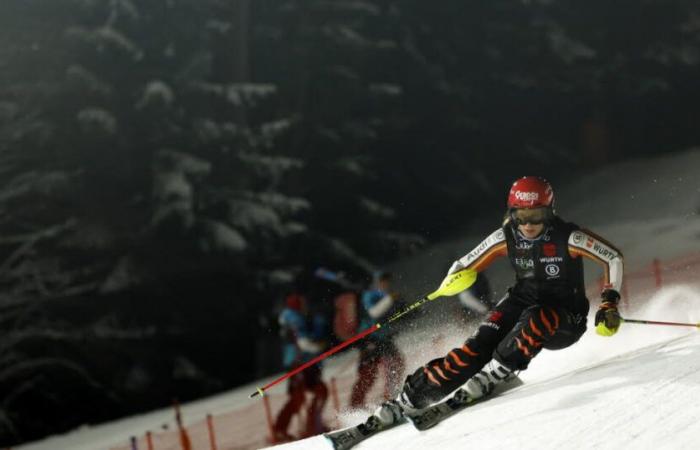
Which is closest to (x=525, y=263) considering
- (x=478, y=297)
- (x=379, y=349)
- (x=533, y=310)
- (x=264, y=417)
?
(x=533, y=310)

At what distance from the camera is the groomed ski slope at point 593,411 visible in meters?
2.59

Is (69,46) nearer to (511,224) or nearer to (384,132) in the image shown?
(384,132)

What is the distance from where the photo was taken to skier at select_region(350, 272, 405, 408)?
184 inches

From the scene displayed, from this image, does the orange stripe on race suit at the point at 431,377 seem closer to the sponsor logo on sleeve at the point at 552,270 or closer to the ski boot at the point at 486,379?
the ski boot at the point at 486,379

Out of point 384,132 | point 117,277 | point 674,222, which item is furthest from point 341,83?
point 674,222

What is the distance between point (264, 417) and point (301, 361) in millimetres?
1830

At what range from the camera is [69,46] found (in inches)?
323

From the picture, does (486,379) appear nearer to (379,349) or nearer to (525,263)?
(525,263)

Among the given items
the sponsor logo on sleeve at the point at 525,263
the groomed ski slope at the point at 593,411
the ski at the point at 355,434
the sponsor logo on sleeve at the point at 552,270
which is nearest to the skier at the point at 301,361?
the groomed ski slope at the point at 593,411

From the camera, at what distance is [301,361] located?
518cm

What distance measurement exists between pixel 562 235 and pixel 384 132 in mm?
6706

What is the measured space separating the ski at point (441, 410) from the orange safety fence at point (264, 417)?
6.93 feet

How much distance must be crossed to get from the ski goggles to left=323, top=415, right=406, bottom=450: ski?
107 cm

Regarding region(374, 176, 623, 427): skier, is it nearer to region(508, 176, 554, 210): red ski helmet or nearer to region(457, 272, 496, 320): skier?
region(508, 176, 554, 210): red ski helmet
